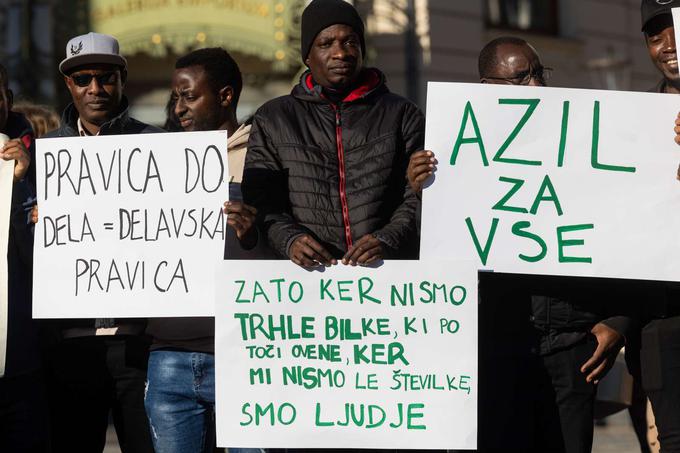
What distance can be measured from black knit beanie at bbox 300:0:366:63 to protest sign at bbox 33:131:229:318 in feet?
1.40


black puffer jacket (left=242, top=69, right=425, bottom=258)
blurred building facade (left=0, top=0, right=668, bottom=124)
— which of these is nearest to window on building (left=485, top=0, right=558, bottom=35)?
blurred building facade (left=0, top=0, right=668, bottom=124)

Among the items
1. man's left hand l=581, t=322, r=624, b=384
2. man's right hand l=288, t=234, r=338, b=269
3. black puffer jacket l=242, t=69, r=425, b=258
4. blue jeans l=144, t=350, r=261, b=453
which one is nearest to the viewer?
man's right hand l=288, t=234, r=338, b=269

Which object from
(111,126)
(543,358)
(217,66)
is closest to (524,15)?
(217,66)

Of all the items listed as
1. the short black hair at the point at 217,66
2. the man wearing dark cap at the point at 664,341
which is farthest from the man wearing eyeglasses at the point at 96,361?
the man wearing dark cap at the point at 664,341

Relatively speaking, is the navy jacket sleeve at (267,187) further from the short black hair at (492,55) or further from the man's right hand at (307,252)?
the short black hair at (492,55)

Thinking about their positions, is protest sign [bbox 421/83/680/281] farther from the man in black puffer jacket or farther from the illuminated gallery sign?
the illuminated gallery sign

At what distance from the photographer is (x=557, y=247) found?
4.09 meters

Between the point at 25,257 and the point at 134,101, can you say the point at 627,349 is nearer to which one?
the point at 25,257

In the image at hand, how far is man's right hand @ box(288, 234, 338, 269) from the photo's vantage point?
392 cm

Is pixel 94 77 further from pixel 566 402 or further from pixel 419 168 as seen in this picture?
pixel 566 402

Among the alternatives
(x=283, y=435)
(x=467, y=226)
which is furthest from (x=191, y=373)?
(x=467, y=226)

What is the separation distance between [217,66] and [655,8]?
149 cm

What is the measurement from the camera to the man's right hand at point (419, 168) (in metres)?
4.01

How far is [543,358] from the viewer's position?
13.7 feet
